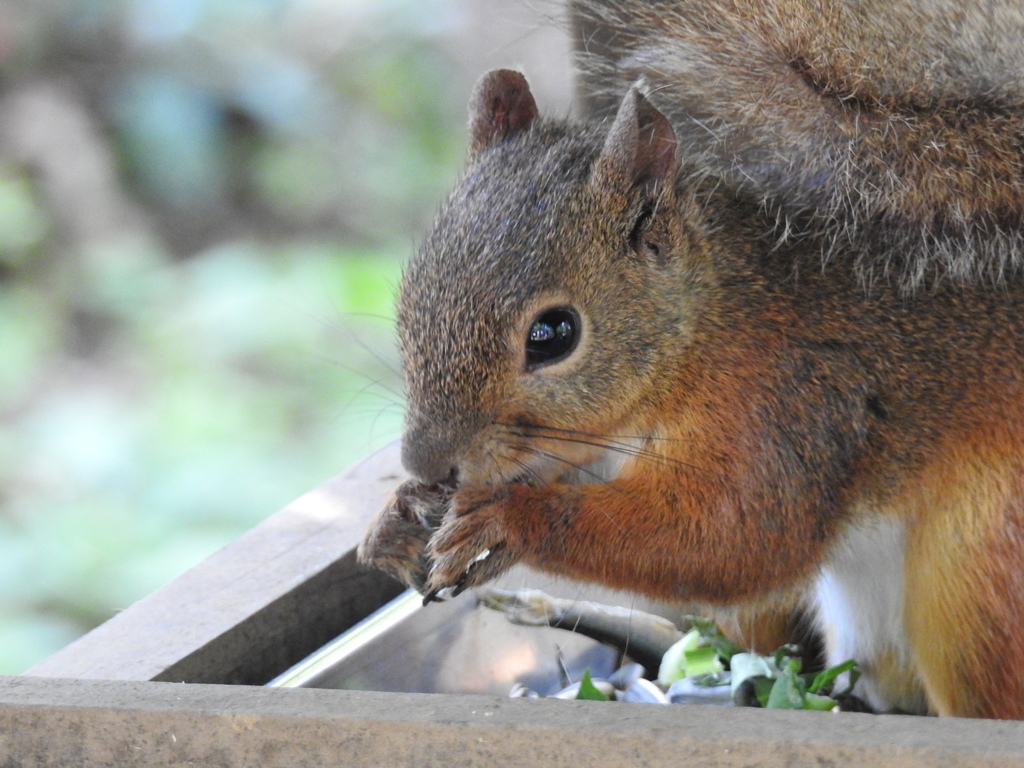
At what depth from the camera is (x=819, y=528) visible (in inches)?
54.4

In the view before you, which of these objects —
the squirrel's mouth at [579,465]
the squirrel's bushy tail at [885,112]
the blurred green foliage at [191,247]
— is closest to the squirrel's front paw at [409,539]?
the squirrel's mouth at [579,465]

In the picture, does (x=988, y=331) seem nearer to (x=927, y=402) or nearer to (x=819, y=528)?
(x=927, y=402)

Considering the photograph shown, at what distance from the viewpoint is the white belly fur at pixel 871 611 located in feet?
4.67

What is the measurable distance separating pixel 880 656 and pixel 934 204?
0.56 metres

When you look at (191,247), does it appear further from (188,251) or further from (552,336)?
(552,336)

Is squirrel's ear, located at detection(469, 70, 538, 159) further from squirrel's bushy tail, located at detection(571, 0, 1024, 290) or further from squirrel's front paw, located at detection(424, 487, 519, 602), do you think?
squirrel's front paw, located at detection(424, 487, 519, 602)

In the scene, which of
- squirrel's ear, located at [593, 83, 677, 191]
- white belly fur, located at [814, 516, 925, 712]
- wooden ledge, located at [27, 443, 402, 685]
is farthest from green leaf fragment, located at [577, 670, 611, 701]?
squirrel's ear, located at [593, 83, 677, 191]

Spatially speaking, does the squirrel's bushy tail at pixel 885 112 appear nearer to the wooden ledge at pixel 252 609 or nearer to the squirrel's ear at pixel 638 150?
the squirrel's ear at pixel 638 150

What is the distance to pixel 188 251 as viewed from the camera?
3771 millimetres

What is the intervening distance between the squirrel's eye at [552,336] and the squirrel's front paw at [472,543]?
136 mm

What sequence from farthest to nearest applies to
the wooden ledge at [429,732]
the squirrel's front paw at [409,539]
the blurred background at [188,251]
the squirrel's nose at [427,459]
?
1. the blurred background at [188,251]
2. the squirrel's front paw at [409,539]
3. the squirrel's nose at [427,459]
4. the wooden ledge at [429,732]

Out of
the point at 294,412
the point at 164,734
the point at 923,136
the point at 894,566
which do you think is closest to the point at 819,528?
the point at 894,566

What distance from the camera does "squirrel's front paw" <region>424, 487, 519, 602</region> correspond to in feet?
4.19

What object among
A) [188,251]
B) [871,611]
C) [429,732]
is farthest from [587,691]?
[188,251]
